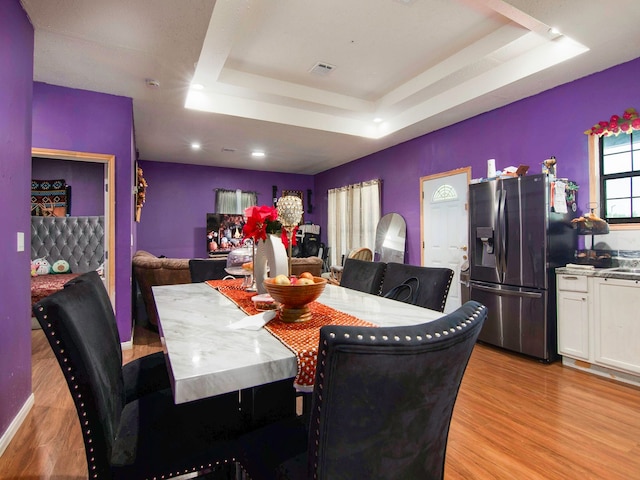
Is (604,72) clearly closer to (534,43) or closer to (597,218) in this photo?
(534,43)

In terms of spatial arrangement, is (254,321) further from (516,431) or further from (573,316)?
(573,316)

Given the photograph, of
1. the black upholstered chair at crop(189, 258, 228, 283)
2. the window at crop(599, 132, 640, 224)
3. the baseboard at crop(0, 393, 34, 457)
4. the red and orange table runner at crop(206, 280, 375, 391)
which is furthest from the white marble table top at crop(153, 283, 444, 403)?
the window at crop(599, 132, 640, 224)

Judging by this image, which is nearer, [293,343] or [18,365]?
[293,343]

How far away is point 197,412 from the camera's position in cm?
123

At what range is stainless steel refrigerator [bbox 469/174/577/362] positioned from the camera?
10.3 ft

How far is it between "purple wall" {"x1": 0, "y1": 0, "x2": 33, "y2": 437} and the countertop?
4042mm

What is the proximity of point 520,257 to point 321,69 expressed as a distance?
→ 9.15 ft

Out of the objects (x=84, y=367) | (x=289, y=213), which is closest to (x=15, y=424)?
Result: (x=84, y=367)

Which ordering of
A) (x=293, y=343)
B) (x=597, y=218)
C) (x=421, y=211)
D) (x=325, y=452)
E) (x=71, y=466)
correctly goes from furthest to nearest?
(x=421, y=211), (x=597, y=218), (x=71, y=466), (x=293, y=343), (x=325, y=452)

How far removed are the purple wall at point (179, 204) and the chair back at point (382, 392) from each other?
22.2 feet

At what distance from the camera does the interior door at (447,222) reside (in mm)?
4434

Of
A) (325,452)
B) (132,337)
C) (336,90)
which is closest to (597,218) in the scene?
(336,90)

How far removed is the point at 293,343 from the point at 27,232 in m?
2.27

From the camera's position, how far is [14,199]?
208 centimetres
